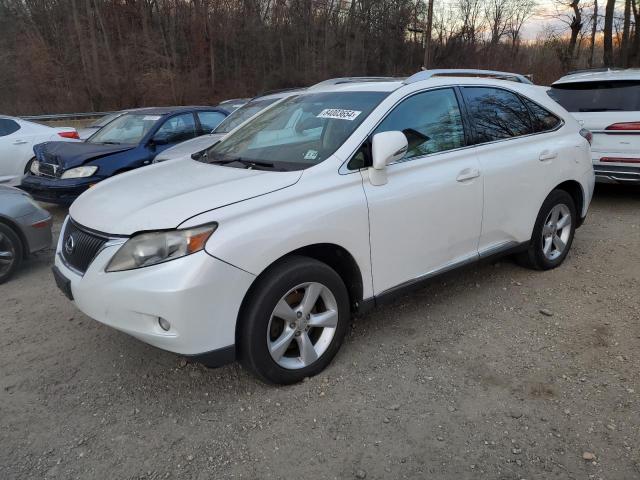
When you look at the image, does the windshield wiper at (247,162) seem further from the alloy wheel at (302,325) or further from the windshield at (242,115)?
the windshield at (242,115)

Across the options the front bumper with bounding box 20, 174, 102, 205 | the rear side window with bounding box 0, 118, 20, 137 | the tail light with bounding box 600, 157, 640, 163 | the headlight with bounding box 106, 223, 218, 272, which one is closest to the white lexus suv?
the headlight with bounding box 106, 223, 218, 272

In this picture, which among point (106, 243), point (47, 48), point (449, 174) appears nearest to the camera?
point (106, 243)

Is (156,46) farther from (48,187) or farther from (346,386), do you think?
(346,386)

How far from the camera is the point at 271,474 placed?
7.94 feet

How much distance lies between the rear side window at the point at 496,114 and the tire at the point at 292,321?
69.0 inches

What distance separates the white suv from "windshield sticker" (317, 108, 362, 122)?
4.71 m

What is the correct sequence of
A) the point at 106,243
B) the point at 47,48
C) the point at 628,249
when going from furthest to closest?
the point at 47,48 → the point at 628,249 → the point at 106,243

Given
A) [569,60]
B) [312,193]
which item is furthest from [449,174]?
[569,60]

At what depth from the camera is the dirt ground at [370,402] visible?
2482mm

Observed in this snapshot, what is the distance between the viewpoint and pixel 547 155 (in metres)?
4.32

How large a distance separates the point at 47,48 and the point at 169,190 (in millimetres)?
30446

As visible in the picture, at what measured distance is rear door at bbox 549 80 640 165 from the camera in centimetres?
649

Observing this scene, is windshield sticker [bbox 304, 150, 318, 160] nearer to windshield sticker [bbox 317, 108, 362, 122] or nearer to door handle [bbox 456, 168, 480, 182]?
windshield sticker [bbox 317, 108, 362, 122]

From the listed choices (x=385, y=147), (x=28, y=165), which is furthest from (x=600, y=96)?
(x=28, y=165)
